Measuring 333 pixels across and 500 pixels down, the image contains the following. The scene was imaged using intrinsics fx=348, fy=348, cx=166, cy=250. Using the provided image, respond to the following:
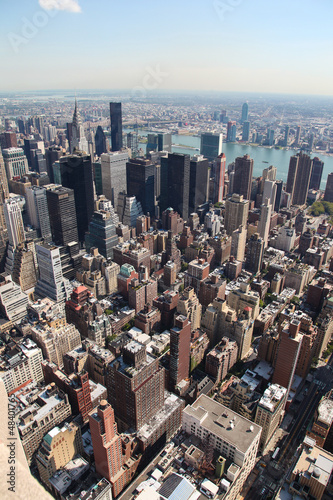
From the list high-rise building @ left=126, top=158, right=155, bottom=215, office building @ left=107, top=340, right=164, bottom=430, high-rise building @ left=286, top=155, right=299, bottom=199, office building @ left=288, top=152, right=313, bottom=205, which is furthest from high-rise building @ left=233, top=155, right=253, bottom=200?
office building @ left=107, top=340, right=164, bottom=430

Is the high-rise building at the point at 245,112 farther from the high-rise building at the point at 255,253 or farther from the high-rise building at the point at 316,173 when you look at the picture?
the high-rise building at the point at 255,253

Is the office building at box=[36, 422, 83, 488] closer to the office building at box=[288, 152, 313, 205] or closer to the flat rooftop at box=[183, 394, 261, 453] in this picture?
the flat rooftop at box=[183, 394, 261, 453]

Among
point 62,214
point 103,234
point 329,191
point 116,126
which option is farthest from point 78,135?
point 329,191

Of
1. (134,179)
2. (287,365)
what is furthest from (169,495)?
(134,179)

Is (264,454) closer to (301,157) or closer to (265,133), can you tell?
(301,157)

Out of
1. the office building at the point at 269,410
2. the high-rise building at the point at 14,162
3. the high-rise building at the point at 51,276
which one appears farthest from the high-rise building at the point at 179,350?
the high-rise building at the point at 14,162
